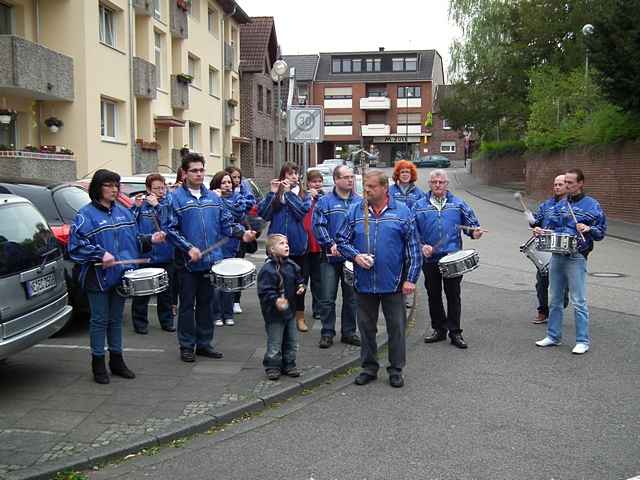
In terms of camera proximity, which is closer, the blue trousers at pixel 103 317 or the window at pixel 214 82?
the blue trousers at pixel 103 317

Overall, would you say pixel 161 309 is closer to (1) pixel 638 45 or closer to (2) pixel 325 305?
(2) pixel 325 305

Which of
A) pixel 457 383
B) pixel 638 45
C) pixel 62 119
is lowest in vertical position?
pixel 457 383

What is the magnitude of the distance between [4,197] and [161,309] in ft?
9.38

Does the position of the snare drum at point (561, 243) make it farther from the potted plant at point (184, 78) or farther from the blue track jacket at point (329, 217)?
the potted plant at point (184, 78)

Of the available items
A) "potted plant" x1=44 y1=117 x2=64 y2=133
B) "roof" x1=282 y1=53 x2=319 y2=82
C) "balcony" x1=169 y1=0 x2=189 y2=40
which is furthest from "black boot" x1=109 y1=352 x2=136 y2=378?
"roof" x1=282 y1=53 x2=319 y2=82

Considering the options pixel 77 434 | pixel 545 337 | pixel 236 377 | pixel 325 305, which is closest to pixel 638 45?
pixel 545 337

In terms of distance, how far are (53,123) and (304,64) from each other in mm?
65160

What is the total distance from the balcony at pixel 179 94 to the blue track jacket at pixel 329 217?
20.8m

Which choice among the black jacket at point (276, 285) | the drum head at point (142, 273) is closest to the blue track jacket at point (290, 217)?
the black jacket at point (276, 285)

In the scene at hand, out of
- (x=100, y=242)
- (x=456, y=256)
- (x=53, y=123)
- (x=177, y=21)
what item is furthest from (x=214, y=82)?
(x=100, y=242)

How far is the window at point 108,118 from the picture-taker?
22.0m

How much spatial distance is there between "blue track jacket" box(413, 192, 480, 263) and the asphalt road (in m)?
1.13

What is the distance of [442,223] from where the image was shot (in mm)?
8070

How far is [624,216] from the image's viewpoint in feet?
83.9
